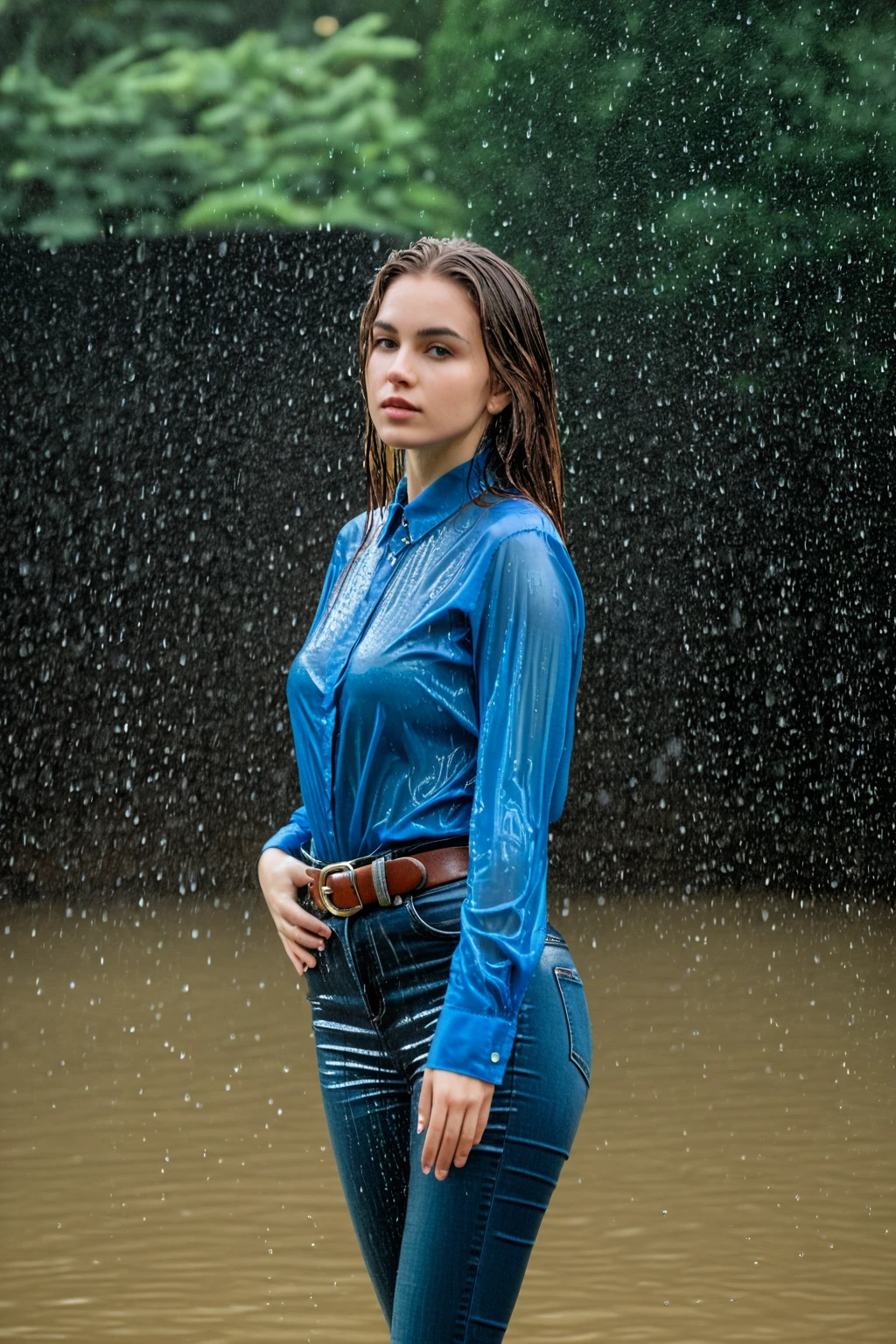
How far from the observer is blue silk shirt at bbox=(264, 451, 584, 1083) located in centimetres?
102

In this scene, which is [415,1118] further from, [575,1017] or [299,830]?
[299,830]

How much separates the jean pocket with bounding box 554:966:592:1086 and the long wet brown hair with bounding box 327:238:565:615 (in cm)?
31

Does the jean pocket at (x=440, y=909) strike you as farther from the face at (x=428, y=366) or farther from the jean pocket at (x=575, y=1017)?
the face at (x=428, y=366)

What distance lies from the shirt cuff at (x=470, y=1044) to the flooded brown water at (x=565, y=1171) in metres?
1.49

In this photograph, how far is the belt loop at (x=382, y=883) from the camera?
1083mm

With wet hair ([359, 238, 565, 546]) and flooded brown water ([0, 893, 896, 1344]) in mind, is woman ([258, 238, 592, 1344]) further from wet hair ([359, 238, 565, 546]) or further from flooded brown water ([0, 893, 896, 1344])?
flooded brown water ([0, 893, 896, 1344])

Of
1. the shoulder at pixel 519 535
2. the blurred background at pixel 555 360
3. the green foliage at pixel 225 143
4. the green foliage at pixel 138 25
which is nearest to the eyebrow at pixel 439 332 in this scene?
the shoulder at pixel 519 535

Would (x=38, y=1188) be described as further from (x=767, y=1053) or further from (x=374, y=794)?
(x=374, y=794)

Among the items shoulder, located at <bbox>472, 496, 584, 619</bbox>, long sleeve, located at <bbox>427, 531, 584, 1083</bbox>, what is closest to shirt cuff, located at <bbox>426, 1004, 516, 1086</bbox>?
long sleeve, located at <bbox>427, 531, 584, 1083</bbox>

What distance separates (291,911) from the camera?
3.81ft

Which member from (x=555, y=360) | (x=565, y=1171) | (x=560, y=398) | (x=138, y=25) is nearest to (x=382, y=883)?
(x=565, y=1171)

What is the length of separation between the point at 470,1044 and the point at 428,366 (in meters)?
0.46

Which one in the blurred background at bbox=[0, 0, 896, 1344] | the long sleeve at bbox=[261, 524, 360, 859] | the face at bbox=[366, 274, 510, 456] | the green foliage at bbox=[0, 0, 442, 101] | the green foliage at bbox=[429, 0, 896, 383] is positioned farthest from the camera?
the green foliage at bbox=[0, 0, 442, 101]

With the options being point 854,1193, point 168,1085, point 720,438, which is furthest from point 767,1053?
point 720,438
